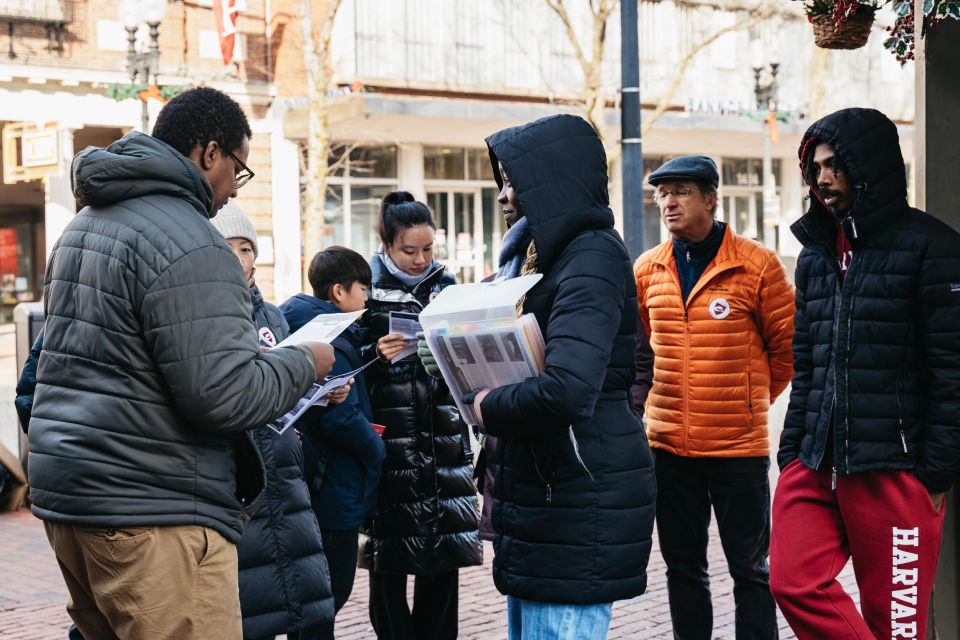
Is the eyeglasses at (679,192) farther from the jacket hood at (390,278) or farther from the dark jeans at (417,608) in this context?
the dark jeans at (417,608)

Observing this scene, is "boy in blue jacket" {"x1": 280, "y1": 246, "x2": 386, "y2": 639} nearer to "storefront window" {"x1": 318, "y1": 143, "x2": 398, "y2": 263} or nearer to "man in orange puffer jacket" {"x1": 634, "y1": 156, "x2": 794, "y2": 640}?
"man in orange puffer jacket" {"x1": 634, "y1": 156, "x2": 794, "y2": 640}

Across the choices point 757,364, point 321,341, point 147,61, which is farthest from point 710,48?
point 321,341

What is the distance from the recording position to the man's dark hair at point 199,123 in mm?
3107

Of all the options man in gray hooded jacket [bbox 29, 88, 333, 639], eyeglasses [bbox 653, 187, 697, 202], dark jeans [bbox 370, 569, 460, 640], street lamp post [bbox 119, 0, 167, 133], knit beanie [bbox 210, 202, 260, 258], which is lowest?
dark jeans [bbox 370, 569, 460, 640]

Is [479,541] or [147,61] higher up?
[147,61]

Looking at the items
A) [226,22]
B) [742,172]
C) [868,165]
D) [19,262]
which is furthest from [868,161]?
[742,172]

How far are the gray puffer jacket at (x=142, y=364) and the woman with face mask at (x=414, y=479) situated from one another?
2.01 m

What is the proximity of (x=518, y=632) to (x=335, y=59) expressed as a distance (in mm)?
19202

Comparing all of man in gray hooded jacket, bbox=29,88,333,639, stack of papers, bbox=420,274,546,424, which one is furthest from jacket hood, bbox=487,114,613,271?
man in gray hooded jacket, bbox=29,88,333,639

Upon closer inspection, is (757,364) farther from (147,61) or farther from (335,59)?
(335,59)

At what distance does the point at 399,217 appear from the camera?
5129 millimetres

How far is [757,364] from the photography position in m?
4.97

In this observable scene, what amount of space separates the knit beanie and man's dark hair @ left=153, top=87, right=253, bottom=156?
1.28 meters

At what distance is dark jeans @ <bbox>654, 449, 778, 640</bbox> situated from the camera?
483 centimetres
